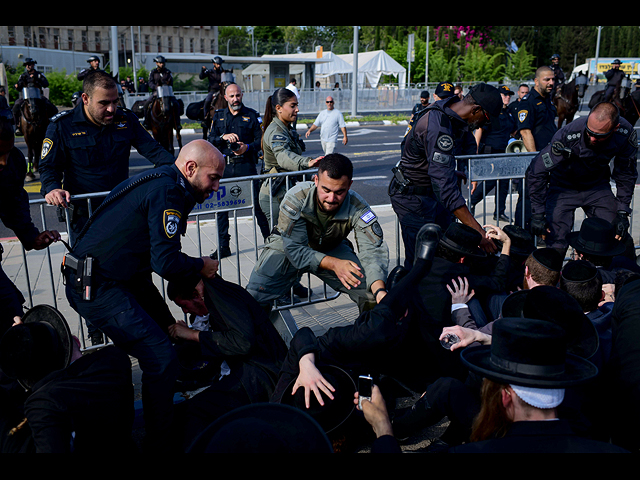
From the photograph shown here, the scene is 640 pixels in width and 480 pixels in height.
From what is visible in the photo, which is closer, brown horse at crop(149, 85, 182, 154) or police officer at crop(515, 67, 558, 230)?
police officer at crop(515, 67, 558, 230)

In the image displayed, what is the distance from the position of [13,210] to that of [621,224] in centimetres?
509

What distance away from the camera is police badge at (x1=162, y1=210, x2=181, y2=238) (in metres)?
3.16

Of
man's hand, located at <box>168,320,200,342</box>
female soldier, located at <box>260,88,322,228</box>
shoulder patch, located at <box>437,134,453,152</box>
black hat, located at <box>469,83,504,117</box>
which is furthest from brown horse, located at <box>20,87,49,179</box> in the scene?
black hat, located at <box>469,83,504,117</box>

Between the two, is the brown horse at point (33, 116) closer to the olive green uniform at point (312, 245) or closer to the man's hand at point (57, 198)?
the man's hand at point (57, 198)

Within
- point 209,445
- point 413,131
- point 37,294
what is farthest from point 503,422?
point 37,294

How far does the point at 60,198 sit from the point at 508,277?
349 cm

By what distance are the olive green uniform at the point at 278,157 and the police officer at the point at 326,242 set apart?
5.94 ft

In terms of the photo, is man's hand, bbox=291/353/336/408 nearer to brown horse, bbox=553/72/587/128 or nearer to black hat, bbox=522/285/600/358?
black hat, bbox=522/285/600/358

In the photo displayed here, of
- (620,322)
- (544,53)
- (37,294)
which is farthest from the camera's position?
(544,53)

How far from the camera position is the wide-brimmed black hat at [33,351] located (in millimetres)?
2410

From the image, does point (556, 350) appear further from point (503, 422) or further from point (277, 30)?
point (277, 30)

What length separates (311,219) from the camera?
415cm

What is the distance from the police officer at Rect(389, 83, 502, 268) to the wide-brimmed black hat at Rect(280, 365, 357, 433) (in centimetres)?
204

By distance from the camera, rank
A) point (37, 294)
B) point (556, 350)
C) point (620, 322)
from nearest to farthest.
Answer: point (556, 350) < point (620, 322) < point (37, 294)
